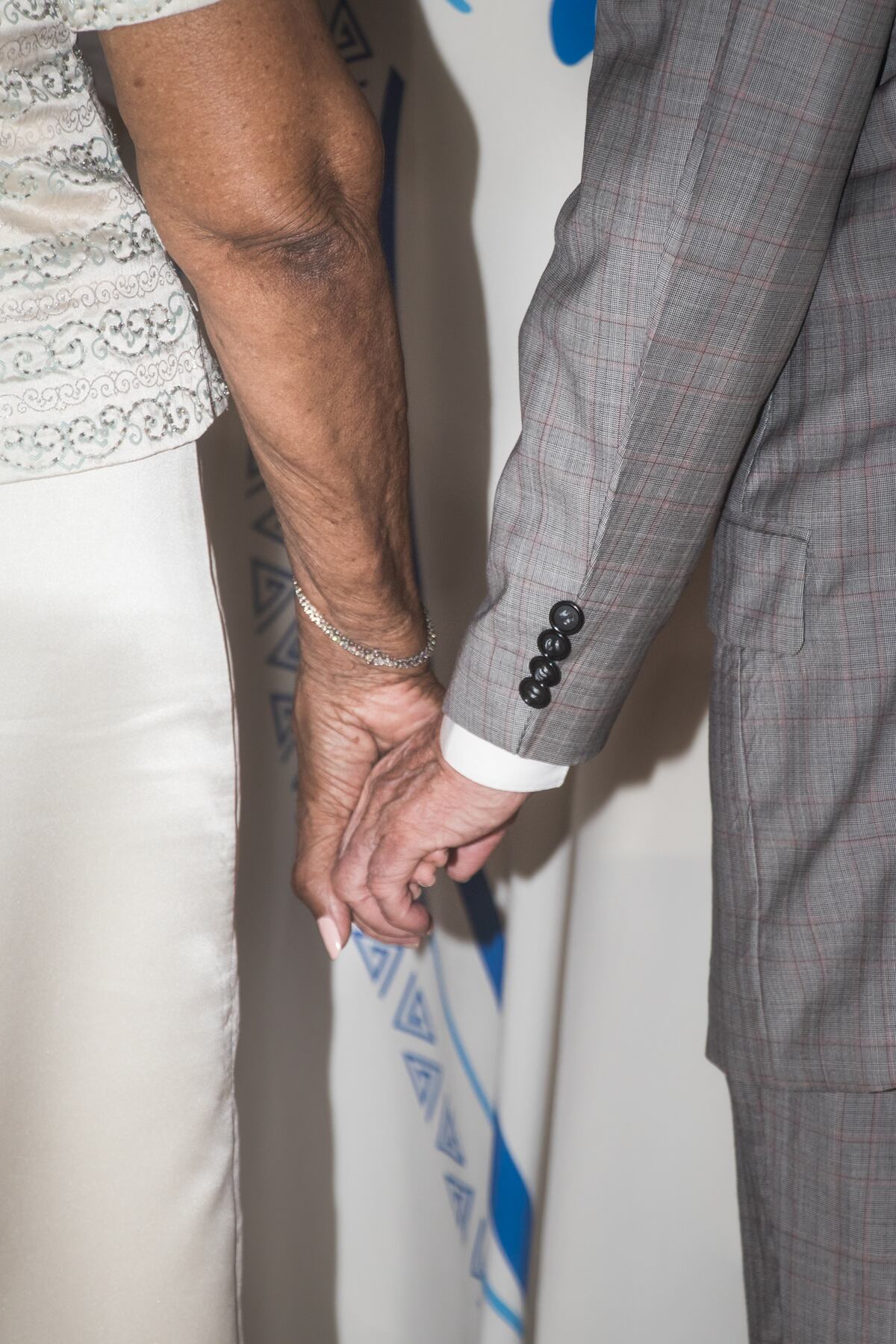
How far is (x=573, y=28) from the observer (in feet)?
2.95

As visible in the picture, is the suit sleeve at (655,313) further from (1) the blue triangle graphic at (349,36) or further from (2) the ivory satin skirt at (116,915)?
(1) the blue triangle graphic at (349,36)

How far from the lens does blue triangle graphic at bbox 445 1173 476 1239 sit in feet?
4.09

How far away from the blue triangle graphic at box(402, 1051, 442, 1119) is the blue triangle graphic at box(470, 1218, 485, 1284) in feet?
0.46

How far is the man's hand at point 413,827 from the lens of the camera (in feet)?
2.65

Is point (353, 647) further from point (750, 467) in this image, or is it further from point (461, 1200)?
point (461, 1200)

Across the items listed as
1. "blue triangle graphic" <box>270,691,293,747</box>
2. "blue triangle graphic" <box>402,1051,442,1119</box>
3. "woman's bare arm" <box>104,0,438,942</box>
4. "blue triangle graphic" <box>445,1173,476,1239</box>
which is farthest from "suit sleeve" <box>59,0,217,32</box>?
"blue triangle graphic" <box>445,1173,476,1239</box>

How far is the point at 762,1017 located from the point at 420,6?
0.78 metres

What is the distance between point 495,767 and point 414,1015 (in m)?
0.52

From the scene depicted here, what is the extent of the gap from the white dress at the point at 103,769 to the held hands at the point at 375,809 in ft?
0.48

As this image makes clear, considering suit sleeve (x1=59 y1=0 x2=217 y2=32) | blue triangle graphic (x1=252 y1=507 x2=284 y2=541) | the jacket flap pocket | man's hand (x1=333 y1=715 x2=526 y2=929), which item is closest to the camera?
suit sleeve (x1=59 y1=0 x2=217 y2=32)

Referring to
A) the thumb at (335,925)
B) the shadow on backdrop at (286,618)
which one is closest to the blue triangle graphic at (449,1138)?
the shadow on backdrop at (286,618)

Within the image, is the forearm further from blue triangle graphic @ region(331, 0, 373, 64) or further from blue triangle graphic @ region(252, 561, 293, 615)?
blue triangle graphic @ region(331, 0, 373, 64)

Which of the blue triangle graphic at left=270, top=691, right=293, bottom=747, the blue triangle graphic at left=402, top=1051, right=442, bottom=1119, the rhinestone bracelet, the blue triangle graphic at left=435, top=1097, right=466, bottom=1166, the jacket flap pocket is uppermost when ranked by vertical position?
the jacket flap pocket

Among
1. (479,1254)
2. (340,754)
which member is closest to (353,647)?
(340,754)
